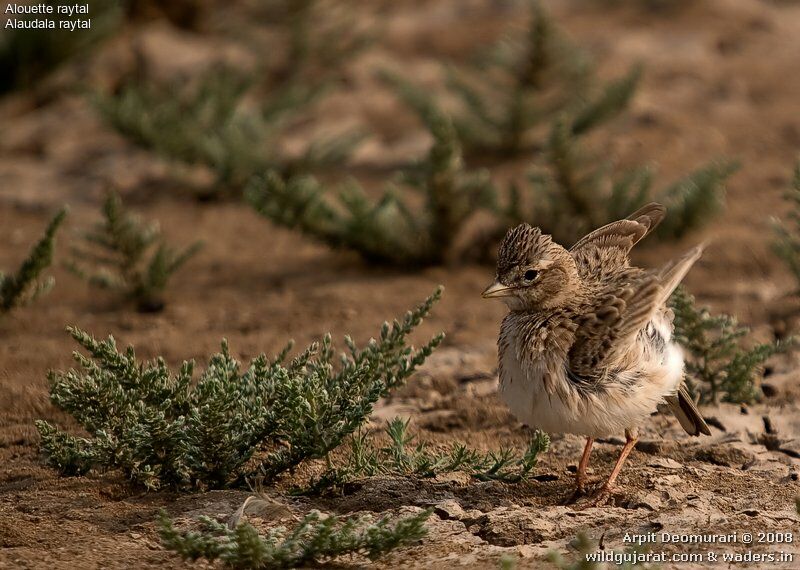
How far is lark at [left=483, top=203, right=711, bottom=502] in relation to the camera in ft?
14.2

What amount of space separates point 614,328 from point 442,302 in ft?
7.77

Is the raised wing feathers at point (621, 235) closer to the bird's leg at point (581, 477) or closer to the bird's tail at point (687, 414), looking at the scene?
the bird's tail at point (687, 414)

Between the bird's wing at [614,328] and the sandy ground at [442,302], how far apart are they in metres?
0.54

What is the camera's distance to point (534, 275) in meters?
4.63

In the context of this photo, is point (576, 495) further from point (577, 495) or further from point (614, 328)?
point (614, 328)

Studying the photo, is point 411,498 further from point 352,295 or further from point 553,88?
point 553,88

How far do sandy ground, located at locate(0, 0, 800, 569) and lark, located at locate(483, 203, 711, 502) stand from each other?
13.3 inches

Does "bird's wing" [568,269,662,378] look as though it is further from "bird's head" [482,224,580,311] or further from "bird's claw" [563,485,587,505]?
"bird's claw" [563,485,587,505]

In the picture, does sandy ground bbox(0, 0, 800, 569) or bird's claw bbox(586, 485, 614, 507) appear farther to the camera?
bird's claw bbox(586, 485, 614, 507)

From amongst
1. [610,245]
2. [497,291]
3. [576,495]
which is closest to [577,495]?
[576,495]

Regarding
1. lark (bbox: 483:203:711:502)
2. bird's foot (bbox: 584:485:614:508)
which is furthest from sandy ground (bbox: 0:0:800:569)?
lark (bbox: 483:203:711:502)

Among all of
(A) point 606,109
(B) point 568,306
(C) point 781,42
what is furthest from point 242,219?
(C) point 781,42

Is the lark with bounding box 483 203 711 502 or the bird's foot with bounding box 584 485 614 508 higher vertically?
the lark with bounding box 483 203 711 502

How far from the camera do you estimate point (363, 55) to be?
1017cm
